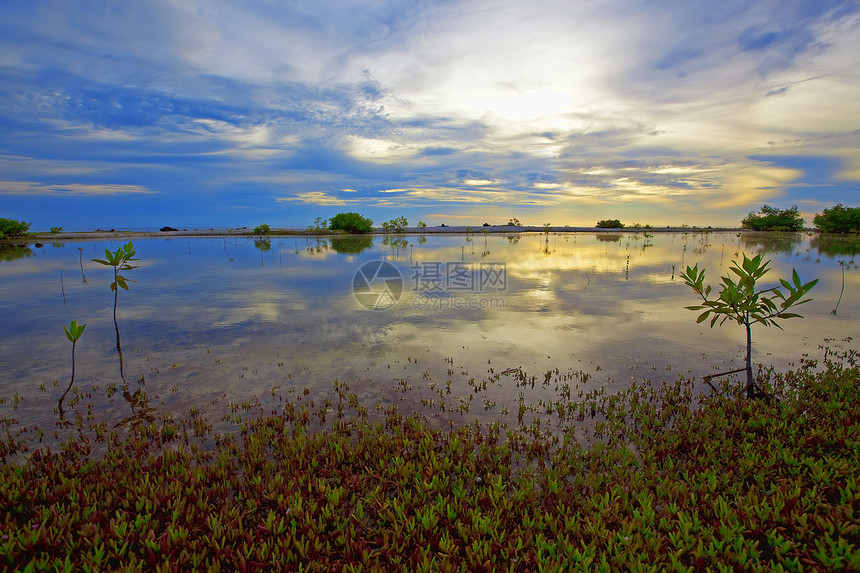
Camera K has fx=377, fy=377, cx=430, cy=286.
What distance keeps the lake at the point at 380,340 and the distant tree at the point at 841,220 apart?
67.5 m

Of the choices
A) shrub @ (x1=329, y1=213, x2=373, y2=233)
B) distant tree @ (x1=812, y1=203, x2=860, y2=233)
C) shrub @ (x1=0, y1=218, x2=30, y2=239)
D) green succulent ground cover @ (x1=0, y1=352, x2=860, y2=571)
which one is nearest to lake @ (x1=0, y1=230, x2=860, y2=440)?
green succulent ground cover @ (x1=0, y1=352, x2=860, y2=571)

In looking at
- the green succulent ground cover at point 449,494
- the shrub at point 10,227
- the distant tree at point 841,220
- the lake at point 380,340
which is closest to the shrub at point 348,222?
the shrub at point 10,227

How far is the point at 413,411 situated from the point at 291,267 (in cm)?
2469

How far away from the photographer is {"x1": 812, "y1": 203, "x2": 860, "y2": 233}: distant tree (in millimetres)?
66062

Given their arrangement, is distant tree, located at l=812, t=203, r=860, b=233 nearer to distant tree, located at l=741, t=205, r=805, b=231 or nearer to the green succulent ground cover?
distant tree, located at l=741, t=205, r=805, b=231

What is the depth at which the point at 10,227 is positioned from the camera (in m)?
55.2

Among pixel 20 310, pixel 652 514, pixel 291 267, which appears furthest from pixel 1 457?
pixel 291 267

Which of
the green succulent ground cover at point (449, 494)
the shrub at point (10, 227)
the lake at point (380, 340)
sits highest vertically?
the shrub at point (10, 227)

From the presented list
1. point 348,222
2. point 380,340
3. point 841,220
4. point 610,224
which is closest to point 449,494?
point 380,340

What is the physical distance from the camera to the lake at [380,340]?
334 inches

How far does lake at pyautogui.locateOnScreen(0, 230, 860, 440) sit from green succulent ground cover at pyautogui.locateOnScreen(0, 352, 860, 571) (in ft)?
4.16

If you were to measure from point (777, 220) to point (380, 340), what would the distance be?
11979cm

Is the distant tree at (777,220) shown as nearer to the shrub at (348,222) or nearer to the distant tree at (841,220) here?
the distant tree at (841,220)

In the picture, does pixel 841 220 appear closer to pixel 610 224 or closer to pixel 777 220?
pixel 777 220
